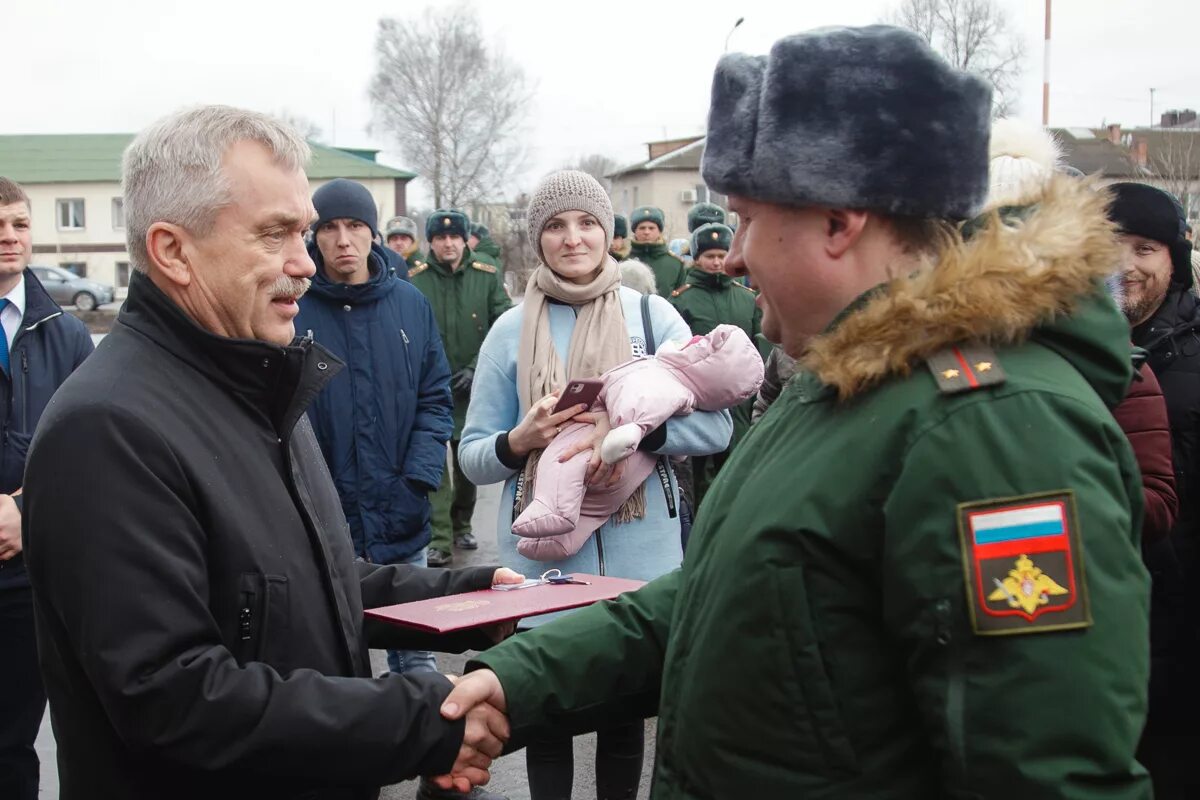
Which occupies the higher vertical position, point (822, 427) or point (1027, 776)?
point (822, 427)

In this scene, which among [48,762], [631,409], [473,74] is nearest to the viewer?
[631,409]

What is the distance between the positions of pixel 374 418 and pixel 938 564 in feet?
11.6

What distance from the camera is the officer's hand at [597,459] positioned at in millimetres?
3766

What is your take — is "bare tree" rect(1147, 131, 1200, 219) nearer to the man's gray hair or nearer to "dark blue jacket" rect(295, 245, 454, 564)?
"dark blue jacket" rect(295, 245, 454, 564)

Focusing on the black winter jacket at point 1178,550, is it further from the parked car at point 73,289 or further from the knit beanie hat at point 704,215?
the parked car at point 73,289

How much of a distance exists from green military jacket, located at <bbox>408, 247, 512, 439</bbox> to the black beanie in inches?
209

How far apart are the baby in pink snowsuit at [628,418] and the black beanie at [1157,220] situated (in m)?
1.25

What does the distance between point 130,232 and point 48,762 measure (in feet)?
12.1

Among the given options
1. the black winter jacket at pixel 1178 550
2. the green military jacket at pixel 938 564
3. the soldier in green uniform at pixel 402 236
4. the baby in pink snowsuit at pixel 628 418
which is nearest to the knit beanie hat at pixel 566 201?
the baby in pink snowsuit at pixel 628 418

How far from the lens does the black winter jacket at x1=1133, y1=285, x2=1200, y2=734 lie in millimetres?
3471

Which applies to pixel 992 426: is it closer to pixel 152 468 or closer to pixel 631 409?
pixel 152 468

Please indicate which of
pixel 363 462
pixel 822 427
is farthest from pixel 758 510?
pixel 363 462

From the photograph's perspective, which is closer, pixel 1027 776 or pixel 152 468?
pixel 1027 776

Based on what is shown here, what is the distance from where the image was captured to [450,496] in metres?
8.03
